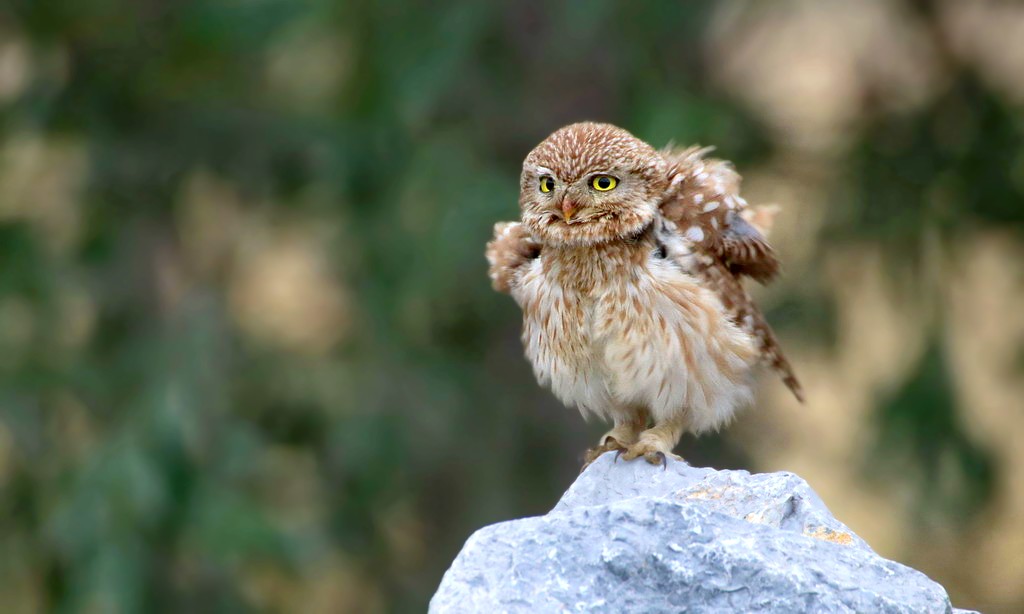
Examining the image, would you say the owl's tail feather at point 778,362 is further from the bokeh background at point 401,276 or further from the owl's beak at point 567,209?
the bokeh background at point 401,276

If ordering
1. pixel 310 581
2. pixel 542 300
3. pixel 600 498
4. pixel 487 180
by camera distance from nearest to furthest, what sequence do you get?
pixel 600 498, pixel 542 300, pixel 487 180, pixel 310 581

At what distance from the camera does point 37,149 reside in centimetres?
776

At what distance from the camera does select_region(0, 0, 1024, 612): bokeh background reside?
22.8 feet

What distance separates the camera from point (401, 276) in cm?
718

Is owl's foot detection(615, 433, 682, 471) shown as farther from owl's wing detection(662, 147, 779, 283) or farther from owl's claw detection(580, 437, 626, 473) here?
owl's wing detection(662, 147, 779, 283)

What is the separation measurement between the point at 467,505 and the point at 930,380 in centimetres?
251

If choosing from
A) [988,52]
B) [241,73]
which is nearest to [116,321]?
[241,73]

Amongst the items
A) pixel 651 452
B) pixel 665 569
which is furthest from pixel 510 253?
pixel 665 569

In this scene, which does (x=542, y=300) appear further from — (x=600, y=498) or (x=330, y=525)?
(x=330, y=525)

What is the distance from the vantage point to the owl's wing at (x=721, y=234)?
395cm

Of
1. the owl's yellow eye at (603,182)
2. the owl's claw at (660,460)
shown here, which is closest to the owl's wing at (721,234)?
the owl's yellow eye at (603,182)

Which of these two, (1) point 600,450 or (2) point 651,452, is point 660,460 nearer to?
(2) point 651,452

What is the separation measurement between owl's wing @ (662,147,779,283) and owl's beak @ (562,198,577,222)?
1.13ft

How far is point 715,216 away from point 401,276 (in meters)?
3.35
